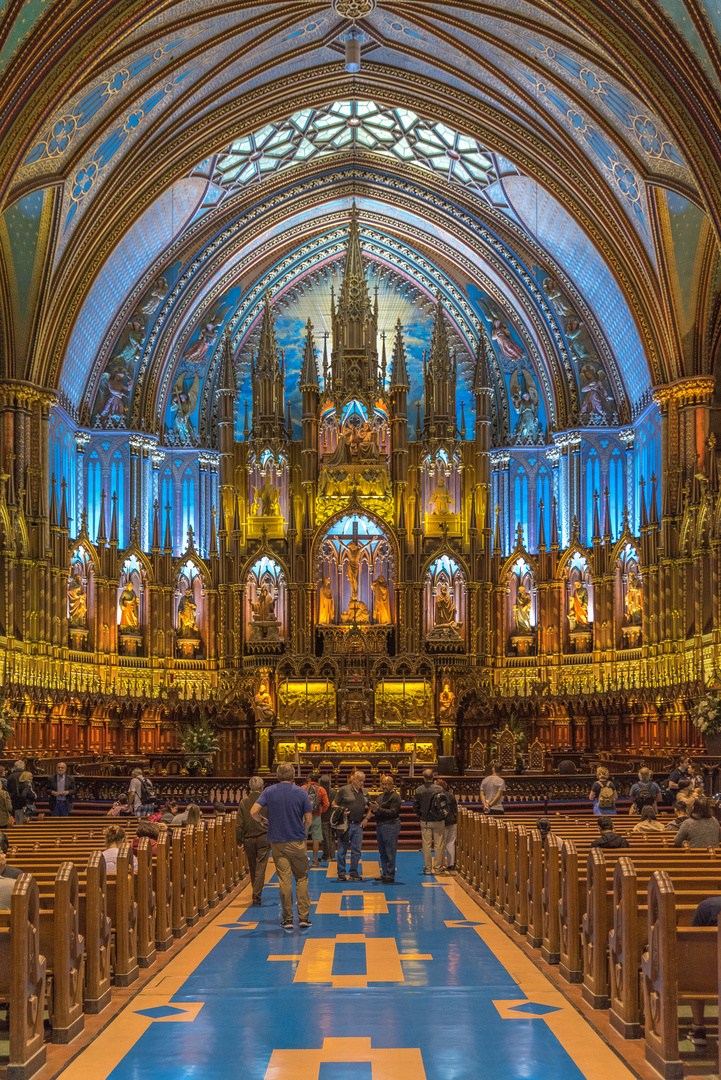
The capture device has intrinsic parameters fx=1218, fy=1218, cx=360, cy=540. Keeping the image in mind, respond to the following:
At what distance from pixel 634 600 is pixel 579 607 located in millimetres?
2377

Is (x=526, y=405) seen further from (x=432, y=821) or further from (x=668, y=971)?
(x=668, y=971)

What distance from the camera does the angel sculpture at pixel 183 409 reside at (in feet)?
137

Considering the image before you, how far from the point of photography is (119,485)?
3922cm

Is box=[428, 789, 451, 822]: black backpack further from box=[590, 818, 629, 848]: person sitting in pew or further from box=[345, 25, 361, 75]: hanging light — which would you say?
box=[345, 25, 361, 75]: hanging light

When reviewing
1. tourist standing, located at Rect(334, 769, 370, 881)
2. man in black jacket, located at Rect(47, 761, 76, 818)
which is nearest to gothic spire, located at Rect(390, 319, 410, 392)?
man in black jacket, located at Rect(47, 761, 76, 818)

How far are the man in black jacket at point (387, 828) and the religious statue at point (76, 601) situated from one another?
1998cm

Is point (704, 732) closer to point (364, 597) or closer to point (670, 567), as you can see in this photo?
point (670, 567)

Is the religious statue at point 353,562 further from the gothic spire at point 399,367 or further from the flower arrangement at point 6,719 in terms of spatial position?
the flower arrangement at point 6,719

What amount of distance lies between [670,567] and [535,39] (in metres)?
14.6

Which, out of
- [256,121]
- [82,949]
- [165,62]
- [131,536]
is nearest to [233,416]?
[131,536]

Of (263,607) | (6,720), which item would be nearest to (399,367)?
A: (263,607)

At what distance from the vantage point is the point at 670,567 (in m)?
33.8

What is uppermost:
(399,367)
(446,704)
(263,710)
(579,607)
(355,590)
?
(399,367)

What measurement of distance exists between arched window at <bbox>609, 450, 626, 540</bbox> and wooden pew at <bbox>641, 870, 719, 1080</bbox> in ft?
103
